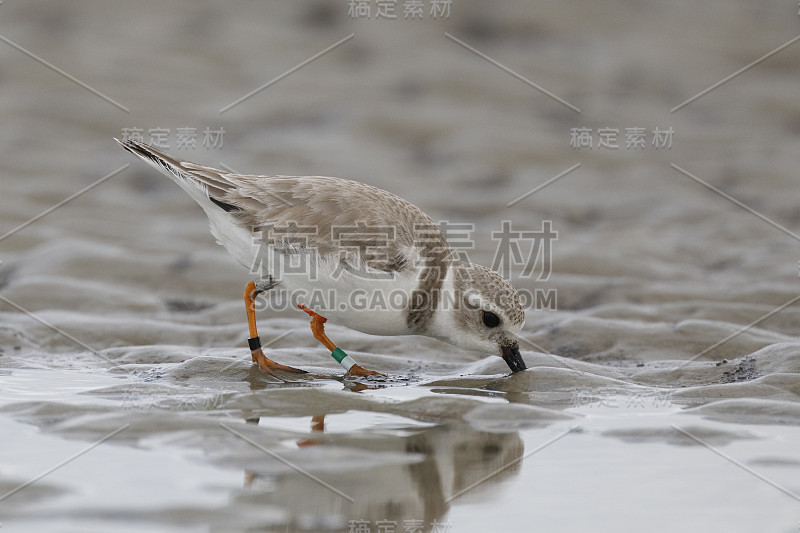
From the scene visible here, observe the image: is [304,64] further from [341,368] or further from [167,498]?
[167,498]

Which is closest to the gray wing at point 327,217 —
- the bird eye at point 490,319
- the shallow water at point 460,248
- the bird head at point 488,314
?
the bird head at point 488,314

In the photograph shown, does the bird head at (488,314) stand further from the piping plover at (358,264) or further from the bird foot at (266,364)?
the bird foot at (266,364)

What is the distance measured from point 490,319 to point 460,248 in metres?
4.86

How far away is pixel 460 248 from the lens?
12.6 meters

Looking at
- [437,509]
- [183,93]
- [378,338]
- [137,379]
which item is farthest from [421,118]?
[437,509]

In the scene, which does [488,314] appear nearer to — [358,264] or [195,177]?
[358,264]

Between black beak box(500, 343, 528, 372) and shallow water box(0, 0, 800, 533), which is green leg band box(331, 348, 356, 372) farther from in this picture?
black beak box(500, 343, 528, 372)

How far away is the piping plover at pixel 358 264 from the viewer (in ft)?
24.6

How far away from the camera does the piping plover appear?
24.6 ft

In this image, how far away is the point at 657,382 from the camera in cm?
780

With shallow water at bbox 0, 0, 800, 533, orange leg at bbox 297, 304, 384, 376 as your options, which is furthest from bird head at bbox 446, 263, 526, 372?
orange leg at bbox 297, 304, 384, 376

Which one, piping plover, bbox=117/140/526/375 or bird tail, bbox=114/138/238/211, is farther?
bird tail, bbox=114/138/238/211

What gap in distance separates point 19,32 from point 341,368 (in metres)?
11.7

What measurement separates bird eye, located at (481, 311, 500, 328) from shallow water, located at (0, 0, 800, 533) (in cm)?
50
